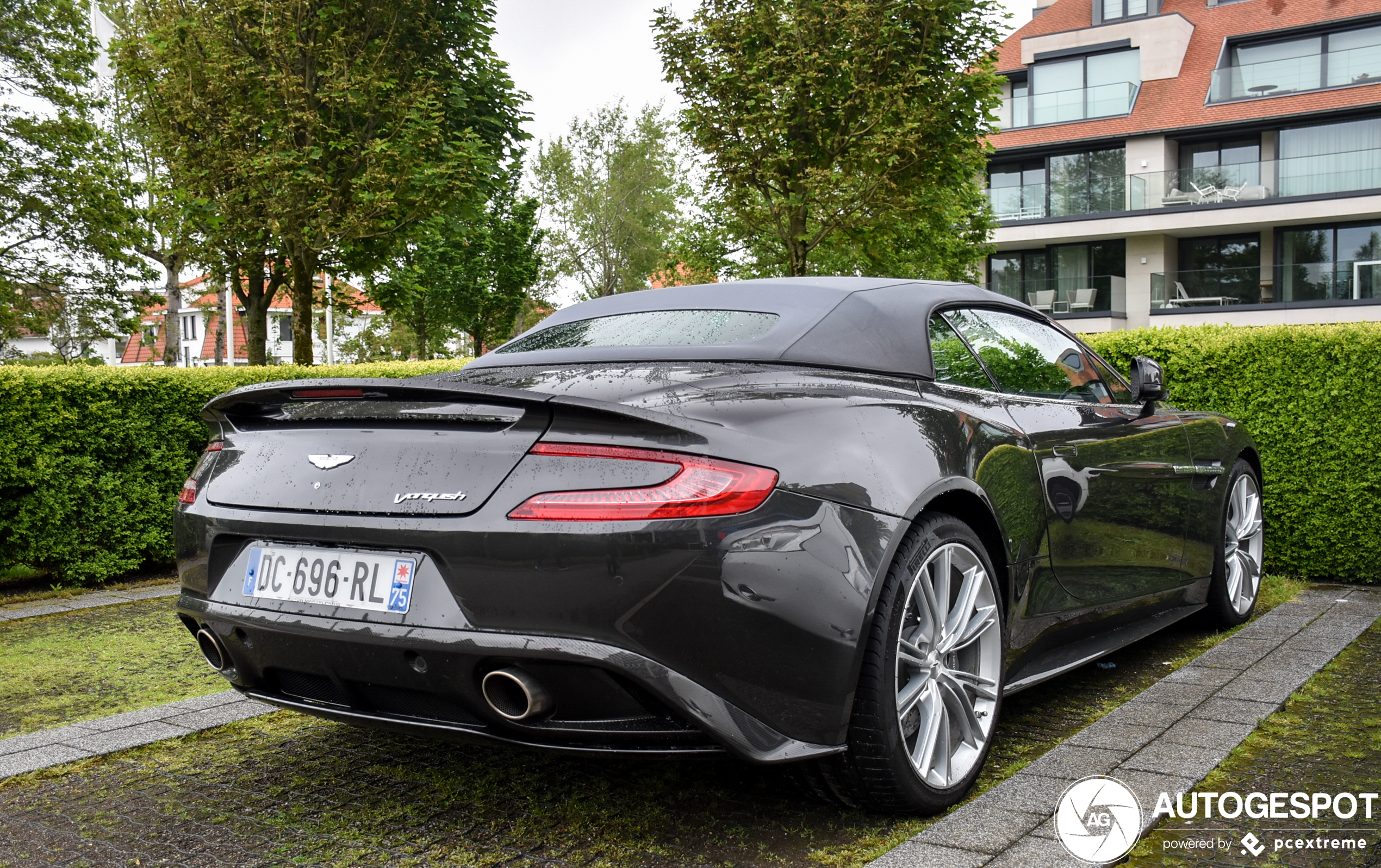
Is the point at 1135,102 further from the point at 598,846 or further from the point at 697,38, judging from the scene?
the point at 598,846

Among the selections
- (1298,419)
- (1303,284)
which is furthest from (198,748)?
(1303,284)

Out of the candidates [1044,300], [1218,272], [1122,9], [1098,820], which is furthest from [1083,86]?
[1098,820]

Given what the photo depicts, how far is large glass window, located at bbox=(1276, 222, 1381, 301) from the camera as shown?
97.6ft

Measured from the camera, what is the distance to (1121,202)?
33438mm

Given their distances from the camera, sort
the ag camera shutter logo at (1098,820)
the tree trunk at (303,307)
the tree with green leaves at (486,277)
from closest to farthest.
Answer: the ag camera shutter logo at (1098,820) → the tree trunk at (303,307) → the tree with green leaves at (486,277)

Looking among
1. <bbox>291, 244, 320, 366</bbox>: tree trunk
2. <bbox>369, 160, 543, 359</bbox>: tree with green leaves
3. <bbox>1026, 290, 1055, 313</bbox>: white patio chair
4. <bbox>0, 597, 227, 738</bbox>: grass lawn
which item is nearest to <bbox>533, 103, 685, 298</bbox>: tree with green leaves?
<bbox>369, 160, 543, 359</bbox>: tree with green leaves

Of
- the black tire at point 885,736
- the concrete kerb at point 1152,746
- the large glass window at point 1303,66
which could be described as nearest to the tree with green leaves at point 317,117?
the concrete kerb at point 1152,746

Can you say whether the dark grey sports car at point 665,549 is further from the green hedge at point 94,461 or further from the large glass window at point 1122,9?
the large glass window at point 1122,9

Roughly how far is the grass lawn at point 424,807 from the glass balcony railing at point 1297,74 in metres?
34.0

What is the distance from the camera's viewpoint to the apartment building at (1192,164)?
31172 mm

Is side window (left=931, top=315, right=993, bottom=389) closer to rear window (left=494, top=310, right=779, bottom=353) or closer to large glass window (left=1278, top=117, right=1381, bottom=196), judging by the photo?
rear window (left=494, top=310, right=779, bottom=353)

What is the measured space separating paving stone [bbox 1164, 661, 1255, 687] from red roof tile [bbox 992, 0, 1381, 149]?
29.1 metres

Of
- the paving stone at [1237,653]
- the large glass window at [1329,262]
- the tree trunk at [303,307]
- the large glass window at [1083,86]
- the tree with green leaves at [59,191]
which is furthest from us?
the large glass window at [1083,86]

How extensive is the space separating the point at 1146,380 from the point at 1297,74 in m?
33.2
